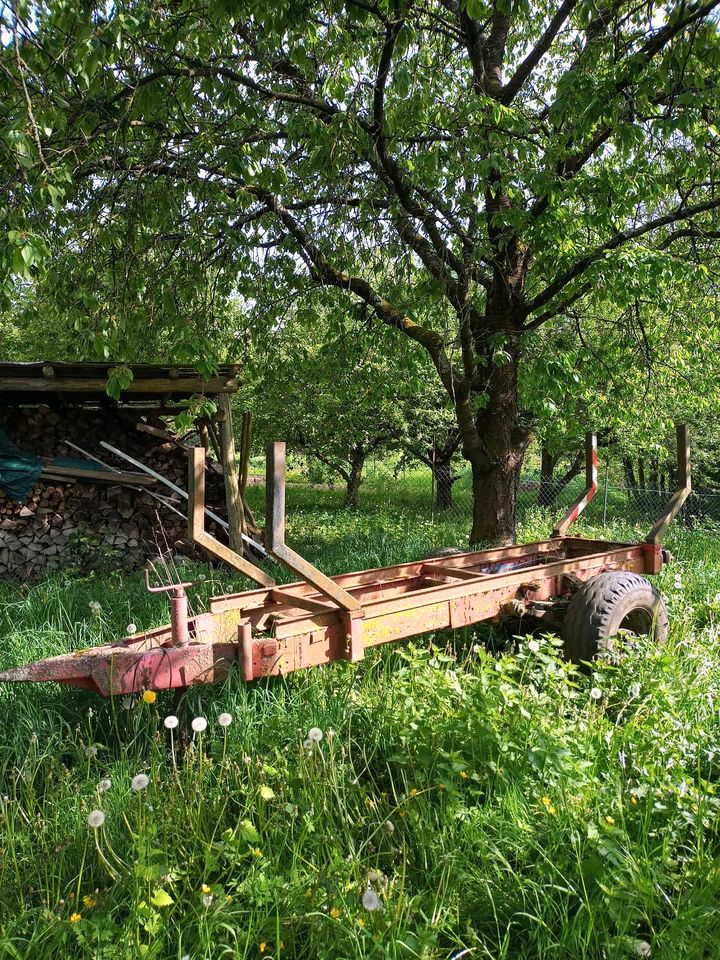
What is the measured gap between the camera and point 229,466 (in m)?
7.25

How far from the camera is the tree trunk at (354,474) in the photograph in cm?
1582

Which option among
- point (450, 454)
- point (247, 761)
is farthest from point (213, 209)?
point (450, 454)

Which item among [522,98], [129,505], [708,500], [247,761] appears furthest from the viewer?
[708,500]

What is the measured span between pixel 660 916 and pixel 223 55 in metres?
6.54

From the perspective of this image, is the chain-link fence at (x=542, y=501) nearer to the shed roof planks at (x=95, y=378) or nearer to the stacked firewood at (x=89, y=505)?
the stacked firewood at (x=89, y=505)

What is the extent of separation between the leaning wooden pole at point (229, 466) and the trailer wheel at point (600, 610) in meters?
3.99

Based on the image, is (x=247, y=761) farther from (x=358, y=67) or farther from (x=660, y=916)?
(x=358, y=67)

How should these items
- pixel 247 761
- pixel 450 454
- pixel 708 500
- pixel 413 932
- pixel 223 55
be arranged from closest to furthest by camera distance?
pixel 413 932 < pixel 247 761 < pixel 223 55 < pixel 708 500 < pixel 450 454

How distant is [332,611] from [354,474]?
515 inches

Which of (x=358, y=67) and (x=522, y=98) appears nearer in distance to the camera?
(x=358, y=67)

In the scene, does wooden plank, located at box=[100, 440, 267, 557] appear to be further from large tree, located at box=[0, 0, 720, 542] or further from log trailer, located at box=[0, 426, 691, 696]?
log trailer, located at box=[0, 426, 691, 696]

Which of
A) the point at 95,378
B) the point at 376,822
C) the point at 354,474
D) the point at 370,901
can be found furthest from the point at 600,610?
the point at 354,474

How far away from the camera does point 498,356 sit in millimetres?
6148

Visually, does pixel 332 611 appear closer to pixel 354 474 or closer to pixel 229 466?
pixel 229 466
